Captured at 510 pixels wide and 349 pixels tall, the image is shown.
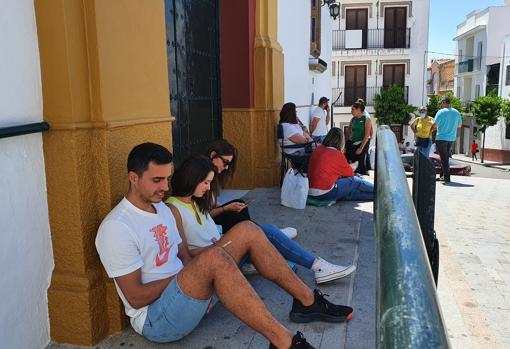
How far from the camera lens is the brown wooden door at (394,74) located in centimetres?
2820

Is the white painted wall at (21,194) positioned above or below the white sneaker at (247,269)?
above

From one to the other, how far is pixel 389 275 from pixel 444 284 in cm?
369

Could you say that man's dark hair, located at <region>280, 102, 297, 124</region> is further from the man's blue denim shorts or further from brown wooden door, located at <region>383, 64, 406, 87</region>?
brown wooden door, located at <region>383, 64, 406, 87</region>

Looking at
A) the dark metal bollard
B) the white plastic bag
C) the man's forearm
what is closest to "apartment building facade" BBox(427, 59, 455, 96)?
the white plastic bag

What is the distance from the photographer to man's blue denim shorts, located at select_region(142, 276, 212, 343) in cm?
225

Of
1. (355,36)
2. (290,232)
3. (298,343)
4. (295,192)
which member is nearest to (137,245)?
(298,343)

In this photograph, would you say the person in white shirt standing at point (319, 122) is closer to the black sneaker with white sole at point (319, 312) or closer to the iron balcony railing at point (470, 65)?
the black sneaker with white sole at point (319, 312)

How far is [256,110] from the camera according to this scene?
5.94m

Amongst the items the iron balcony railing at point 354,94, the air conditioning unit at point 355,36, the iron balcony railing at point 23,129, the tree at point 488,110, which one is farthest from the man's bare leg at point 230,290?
the tree at point 488,110

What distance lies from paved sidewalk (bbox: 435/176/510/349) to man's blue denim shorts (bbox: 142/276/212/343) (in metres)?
1.11

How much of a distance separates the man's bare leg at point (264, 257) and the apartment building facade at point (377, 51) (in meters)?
26.1

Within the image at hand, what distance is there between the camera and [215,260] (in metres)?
2.20

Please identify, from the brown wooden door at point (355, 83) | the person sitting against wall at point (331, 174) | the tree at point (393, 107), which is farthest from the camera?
the brown wooden door at point (355, 83)

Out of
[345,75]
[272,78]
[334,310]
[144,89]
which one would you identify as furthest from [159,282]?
[345,75]
